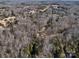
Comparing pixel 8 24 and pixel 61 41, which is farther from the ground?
pixel 8 24

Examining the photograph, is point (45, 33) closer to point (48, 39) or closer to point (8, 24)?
point (48, 39)

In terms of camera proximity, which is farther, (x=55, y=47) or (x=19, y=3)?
(x=19, y=3)

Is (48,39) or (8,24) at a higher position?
(8,24)

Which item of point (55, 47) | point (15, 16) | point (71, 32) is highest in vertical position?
point (15, 16)

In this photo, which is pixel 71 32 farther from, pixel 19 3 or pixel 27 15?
pixel 19 3

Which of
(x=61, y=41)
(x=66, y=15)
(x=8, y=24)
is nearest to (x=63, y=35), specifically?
(x=61, y=41)

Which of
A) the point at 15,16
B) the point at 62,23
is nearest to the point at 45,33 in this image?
the point at 62,23
